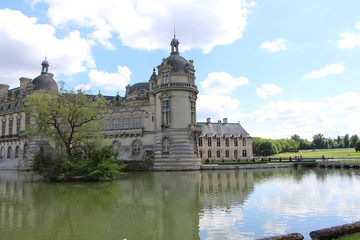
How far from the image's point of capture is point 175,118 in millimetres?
46000

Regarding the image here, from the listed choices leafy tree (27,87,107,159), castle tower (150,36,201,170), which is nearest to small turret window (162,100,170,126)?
castle tower (150,36,201,170)

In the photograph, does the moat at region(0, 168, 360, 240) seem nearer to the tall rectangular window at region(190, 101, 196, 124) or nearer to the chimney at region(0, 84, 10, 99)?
the tall rectangular window at region(190, 101, 196, 124)

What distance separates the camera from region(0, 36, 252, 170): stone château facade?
4562 cm

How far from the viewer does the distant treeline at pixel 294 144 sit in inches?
4353

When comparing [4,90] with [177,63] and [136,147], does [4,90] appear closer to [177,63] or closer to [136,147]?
[136,147]

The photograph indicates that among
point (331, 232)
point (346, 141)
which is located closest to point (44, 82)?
point (331, 232)

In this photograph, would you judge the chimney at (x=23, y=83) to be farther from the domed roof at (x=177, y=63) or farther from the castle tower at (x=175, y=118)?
the domed roof at (x=177, y=63)

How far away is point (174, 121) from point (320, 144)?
151 m

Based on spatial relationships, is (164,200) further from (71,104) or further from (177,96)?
(177,96)

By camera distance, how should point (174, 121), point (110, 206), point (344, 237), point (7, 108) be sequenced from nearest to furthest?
point (344, 237) → point (110, 206) → point (174, 121) → point (7, 108)

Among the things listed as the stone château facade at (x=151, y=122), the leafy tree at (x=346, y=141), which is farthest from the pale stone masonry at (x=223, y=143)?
the leafy tree at (x=346, y=141)

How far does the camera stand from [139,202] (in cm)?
1889

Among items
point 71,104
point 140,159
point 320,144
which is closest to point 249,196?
point 71,104

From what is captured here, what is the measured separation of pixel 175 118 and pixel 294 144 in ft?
415
